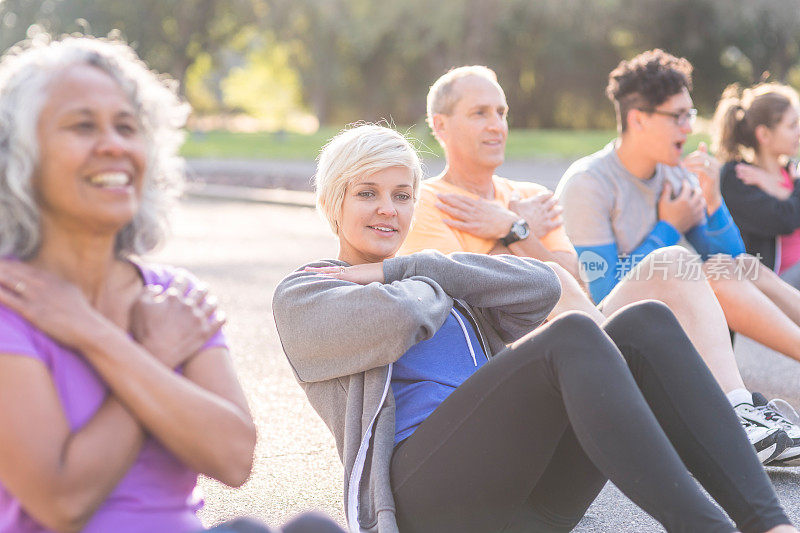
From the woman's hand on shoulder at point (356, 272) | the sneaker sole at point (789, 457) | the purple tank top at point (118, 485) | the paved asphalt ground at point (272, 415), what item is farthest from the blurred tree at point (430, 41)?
the purple tank top at point (118, 485)

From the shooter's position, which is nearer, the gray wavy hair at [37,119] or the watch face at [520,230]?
the gray wavy hair at [37,119]

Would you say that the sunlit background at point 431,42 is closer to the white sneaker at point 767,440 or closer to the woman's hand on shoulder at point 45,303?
the white sneaker at point 767,440

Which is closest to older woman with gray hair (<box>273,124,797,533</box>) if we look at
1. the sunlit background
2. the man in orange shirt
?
the man in orange shirt

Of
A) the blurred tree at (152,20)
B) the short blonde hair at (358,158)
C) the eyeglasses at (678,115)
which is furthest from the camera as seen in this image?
the blurred tree at (152,20)

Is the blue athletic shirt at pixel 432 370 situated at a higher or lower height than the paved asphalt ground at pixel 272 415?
higher

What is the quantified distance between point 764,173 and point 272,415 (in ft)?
9.90

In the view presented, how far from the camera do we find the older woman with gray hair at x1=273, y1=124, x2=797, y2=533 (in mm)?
2531

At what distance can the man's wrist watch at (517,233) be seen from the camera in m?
4.55

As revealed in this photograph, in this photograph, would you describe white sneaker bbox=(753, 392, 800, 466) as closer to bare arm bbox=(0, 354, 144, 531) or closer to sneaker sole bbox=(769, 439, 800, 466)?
sneaker sole bbox=(769, 439, 800, 466)

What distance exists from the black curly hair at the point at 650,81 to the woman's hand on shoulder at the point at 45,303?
3918 mm

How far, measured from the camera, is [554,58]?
3691 centimetres

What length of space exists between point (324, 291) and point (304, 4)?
3164 centimetres

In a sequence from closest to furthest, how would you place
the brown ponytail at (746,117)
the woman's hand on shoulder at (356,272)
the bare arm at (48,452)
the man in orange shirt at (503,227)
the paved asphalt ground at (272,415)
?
the bare arm at (48,452) < the woman's hand on shoulder at (356,272) < the paved asphalt ground at (272,415) < the man in orange shirt at (503,227) < the brown ponytail at (746,117)

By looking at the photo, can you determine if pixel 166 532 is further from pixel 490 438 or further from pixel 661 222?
pixel 661 222
